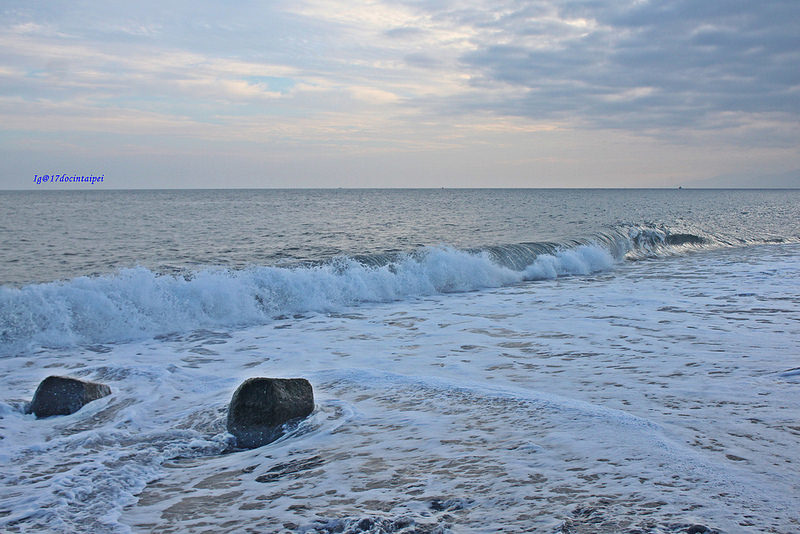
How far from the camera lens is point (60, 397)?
5859 mm

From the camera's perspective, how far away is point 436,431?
5.04 m

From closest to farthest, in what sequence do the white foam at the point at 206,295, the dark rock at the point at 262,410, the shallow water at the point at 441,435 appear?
1. the shallow water at the point at 441,435
2. the dark rock at the point at 262,410
3. the white foam at the point at 206,295

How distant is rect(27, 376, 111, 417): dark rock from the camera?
19.0ft

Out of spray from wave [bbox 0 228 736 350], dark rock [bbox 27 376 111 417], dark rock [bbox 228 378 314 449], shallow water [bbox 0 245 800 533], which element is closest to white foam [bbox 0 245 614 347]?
spray from wave [bbox 0 228 736 350]

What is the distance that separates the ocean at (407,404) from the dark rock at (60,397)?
0.17 meters

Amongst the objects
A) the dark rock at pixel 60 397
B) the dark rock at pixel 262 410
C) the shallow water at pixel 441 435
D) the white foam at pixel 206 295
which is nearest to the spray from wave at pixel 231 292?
the white foam at pixel 206 295

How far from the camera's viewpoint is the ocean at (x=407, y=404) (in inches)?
145

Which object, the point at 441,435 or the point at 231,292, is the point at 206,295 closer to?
the point at 231,292

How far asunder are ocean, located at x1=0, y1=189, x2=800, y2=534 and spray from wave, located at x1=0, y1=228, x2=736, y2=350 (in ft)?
0.19

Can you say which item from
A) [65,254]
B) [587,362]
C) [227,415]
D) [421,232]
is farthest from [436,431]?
[421,232]

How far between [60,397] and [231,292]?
617 centimetres

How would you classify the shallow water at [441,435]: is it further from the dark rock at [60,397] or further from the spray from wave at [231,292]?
the spray from wave at [231,292]

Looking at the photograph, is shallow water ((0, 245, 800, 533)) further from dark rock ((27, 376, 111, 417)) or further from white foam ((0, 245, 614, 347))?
white foam ((0, 245, 614, 347))

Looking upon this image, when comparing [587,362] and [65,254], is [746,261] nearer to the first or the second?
[587,362]
